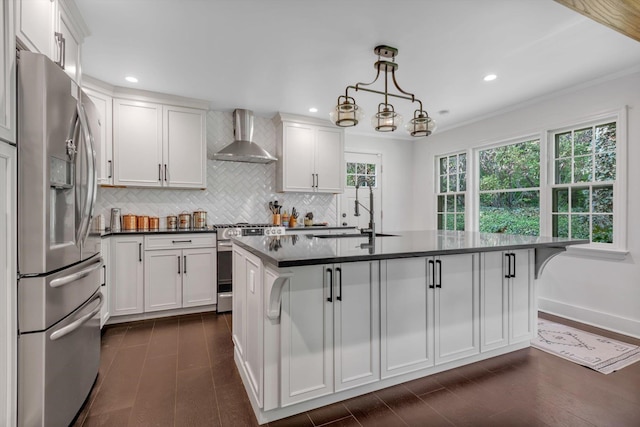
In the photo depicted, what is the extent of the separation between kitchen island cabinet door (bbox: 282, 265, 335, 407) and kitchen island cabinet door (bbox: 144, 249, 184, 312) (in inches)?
91.8

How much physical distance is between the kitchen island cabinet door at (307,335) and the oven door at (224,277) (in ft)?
7.28

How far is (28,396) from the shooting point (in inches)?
54.9

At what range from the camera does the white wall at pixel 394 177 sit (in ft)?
18.8

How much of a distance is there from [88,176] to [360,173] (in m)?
4.41

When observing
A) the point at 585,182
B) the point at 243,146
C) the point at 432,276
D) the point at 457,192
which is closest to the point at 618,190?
the point at 585,182

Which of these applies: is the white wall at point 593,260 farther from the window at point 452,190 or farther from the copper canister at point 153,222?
the copper canister at point 153,222

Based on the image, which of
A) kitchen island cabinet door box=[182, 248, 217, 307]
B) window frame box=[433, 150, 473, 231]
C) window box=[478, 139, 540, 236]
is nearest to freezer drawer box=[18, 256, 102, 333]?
kitchen island cabinet door box=[182, 248, 217, 307]

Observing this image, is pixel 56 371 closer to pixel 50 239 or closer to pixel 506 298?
pixel 50 239

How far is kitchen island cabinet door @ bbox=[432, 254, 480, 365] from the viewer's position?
2.18 metres

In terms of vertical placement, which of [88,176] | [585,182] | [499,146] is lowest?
[88,176]

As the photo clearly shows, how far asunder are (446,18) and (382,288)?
2037mm

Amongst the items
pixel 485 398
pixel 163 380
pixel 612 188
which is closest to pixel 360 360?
pixel 485 398

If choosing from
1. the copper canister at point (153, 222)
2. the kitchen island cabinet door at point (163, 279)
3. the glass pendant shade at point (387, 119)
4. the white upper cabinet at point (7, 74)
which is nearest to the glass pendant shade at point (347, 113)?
the glass pendant shade at point (387, 119)

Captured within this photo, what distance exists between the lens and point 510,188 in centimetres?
437
